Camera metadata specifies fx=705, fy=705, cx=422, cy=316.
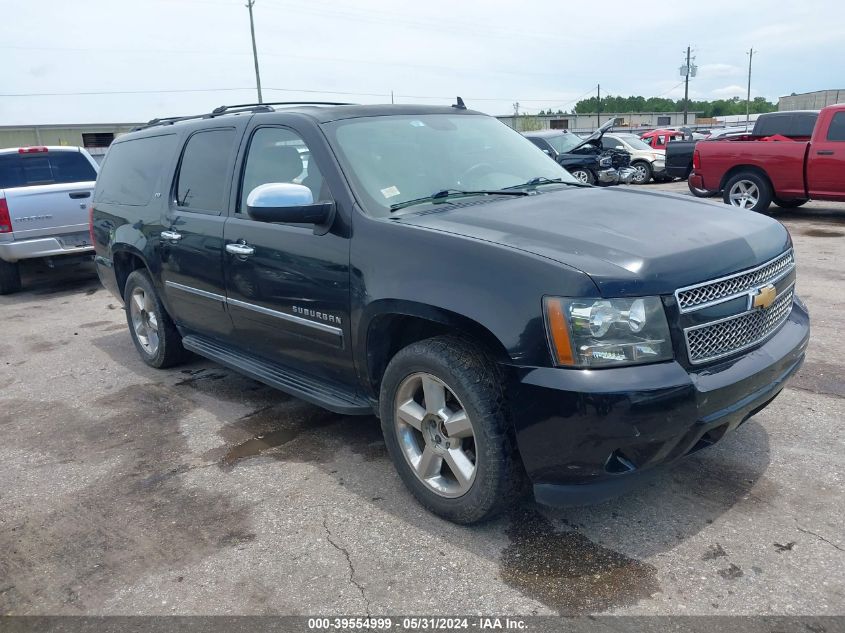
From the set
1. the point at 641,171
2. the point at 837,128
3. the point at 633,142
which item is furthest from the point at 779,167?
the point at 633,142

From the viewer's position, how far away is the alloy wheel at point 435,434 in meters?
3.03

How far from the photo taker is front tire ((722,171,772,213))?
12.0 metres

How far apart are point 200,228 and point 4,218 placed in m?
5.47

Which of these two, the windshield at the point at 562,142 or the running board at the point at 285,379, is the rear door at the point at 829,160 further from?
the running board at the point at 285,379

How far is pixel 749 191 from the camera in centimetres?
1222

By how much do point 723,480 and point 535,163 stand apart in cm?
209

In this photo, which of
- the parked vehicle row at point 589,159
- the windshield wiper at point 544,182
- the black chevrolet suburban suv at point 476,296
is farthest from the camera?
the parked vehicle row at point 589,159

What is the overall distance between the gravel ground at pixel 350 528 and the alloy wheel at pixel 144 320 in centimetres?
92

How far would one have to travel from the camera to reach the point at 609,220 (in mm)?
3189

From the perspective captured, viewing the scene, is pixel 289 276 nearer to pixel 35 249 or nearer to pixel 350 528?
pixel 350 528

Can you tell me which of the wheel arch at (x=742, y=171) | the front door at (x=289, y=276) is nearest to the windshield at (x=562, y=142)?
the wheel arch at (x=742, y=171)

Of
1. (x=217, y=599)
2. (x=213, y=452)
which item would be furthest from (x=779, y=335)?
(x=213, y=452)

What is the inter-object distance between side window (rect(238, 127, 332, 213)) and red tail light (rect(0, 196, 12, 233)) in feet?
19.1

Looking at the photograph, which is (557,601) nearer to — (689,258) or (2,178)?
(689,258)
